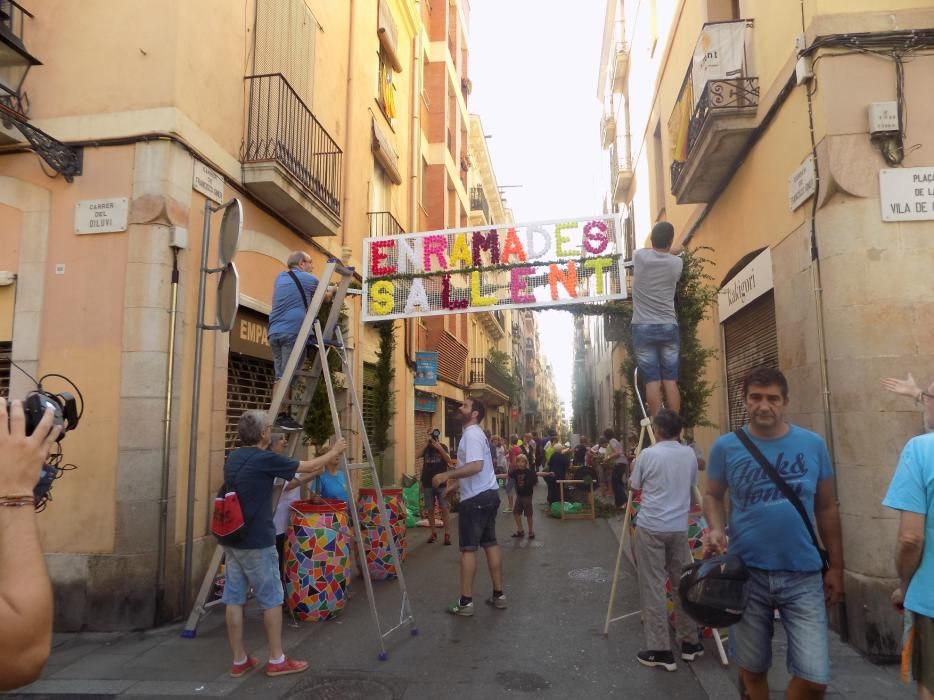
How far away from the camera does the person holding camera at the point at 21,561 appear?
1417 millimetres

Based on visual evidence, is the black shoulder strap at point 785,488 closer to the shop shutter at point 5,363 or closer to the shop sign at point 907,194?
the shop sign at point 907,194

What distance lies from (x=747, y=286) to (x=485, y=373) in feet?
68.4

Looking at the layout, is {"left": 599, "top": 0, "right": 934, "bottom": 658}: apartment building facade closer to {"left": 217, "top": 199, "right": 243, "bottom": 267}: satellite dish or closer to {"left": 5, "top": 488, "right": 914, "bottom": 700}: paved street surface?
{"left": 5, "top": 488, "right": 914, "bottom": 700}: paved street surface

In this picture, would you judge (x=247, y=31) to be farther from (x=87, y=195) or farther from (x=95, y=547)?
(x=95, y=547)

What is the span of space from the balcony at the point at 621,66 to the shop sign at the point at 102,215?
15972 millimetres

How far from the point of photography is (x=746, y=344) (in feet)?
28.8

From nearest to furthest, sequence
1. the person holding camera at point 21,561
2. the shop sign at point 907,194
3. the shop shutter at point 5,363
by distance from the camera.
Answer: the person holding camera at point 21,561
the shop sign at point 907,194
the shop shutter at point 5,363

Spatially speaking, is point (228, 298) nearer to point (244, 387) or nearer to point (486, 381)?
point (244, 387)

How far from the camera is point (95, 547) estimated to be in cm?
605

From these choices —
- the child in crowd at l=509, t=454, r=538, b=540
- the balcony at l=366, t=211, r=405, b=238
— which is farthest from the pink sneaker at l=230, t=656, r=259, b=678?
the balcony at l=366, t=211, r=405, b=238

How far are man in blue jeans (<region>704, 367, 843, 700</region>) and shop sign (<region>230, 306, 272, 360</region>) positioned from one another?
6.01 meters

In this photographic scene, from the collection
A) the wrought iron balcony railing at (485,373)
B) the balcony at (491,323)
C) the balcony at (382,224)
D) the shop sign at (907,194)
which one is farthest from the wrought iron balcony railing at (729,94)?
the balcony at (491,323)

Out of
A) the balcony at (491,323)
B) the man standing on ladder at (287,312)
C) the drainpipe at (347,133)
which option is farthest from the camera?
the balcony at (491,323)

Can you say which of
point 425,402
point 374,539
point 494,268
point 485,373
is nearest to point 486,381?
point 485,373
